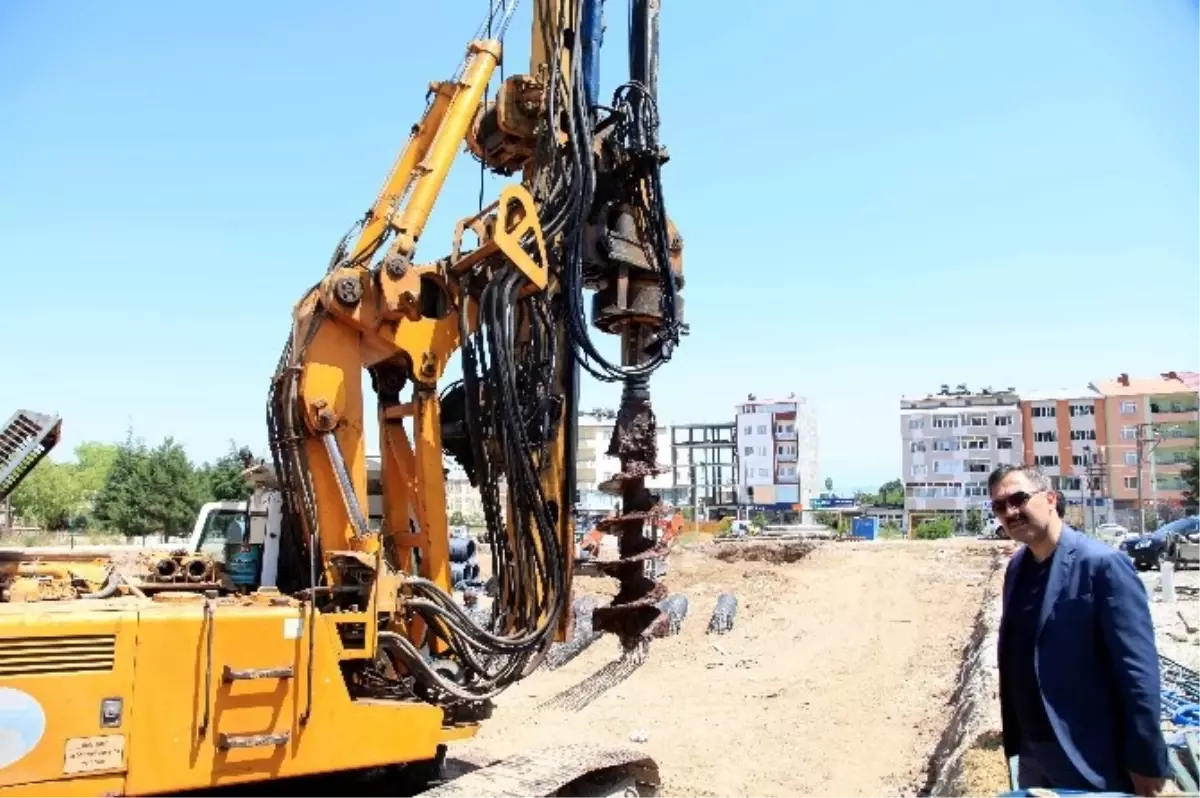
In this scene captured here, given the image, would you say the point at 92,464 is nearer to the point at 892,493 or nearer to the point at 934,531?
the point at 934,531

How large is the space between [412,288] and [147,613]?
7.40ft

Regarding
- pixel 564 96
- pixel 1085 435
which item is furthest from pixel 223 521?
pixel 1085 435

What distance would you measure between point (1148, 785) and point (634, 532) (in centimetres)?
419

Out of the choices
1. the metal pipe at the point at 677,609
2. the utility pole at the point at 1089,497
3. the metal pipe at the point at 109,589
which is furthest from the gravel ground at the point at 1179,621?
the utility pole at the point at 1089,497

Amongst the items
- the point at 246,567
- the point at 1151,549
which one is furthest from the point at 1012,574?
the point at 1151,549

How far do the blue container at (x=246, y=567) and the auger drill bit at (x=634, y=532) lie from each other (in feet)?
7.30

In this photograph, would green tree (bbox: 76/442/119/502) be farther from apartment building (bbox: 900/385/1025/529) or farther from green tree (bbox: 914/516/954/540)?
apartment building (bbox: 900/385/1025/529)

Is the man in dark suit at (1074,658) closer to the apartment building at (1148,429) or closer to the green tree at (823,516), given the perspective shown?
the green tree at (823,516)

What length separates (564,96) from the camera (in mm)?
6410

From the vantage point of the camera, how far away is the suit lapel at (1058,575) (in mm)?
3285

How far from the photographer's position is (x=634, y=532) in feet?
22.8

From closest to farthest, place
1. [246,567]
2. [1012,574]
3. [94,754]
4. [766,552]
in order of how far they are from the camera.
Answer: [1012,574]
[94,754]
[246,567]
[766,552]

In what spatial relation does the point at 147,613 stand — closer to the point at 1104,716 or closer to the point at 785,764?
the point at 1104,716

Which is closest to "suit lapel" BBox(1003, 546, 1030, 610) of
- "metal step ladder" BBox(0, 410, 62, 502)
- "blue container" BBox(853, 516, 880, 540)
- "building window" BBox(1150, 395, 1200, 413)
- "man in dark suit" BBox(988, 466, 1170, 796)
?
"man in dark suit" BBox(988, 466, 1170, 796)
